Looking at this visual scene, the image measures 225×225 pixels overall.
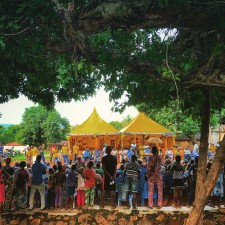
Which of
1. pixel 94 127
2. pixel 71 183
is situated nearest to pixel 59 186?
pixel 71 183

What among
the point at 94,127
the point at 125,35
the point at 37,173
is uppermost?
the point at 125,35

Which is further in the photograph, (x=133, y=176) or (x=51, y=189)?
(x=51, y=189)

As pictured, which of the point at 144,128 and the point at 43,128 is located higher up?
the point at 43,128

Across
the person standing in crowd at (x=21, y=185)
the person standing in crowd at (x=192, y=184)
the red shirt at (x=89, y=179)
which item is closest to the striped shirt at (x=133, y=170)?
the red shirt at (x=89, y=179)

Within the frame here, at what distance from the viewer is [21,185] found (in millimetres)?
10961

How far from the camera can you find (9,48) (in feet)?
24.0

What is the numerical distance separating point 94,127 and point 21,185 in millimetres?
18923

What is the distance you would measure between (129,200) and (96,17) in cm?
585

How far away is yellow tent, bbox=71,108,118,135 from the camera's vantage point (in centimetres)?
2928

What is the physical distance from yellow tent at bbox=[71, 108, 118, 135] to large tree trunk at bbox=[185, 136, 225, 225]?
71.7 ft

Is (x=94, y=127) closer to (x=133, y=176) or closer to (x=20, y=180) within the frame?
(x=20, y=180)

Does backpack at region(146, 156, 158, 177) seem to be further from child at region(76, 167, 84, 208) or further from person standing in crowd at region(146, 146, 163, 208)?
child at region(76, 167, 84, 208)

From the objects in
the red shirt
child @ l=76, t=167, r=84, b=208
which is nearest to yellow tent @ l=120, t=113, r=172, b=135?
the red shirt

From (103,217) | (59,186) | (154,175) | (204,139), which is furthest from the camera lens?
(59,186)
